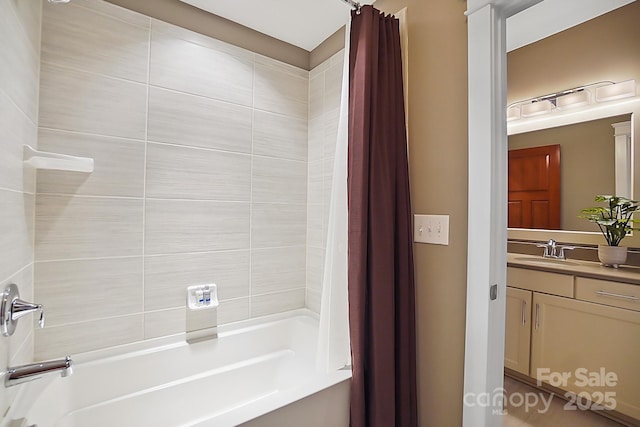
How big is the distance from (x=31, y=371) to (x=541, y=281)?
9.12 ft

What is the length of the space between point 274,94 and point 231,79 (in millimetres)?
296

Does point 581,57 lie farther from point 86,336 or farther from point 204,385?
point 86,336

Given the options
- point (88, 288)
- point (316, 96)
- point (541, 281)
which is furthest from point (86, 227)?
point (541, 281)

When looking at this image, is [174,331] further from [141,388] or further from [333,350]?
[333,350]

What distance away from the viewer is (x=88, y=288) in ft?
4.52

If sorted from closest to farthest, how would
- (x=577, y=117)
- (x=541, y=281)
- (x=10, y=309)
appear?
1. (x=10, y=309)
2. (x=541, y=281)
3. (x=577, y=117)

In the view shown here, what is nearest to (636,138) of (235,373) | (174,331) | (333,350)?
(333,350)

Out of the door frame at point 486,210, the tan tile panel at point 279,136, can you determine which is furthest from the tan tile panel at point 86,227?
the door frame at point 486,210

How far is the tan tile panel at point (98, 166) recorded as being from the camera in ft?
4.25

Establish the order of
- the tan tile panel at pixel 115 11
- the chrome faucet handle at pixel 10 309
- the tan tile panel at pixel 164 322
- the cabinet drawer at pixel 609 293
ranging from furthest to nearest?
the cabinet drawer at pixel 609 293 < the tan tile panel at pixel 164 322 < the tan tile panel at pixel 115 11 < the chrome faucet handle at pixel 10 309

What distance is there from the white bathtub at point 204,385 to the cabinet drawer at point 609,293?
5.66 feet

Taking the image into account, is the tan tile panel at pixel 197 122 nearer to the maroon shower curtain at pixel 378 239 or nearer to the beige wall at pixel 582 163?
the maroon shower curtain at pixel 378 239

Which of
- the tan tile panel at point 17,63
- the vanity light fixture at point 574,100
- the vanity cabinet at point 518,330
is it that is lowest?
the vanity cabinet at point 518,330

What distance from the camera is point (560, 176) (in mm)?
2451
